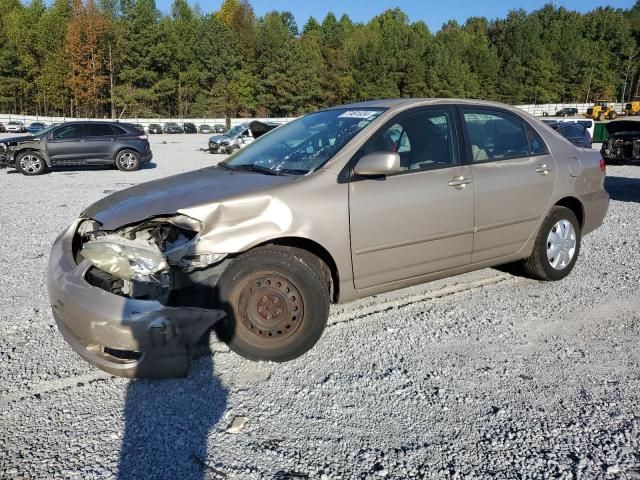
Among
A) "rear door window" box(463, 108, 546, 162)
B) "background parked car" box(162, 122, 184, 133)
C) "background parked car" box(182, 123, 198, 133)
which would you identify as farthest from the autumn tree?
"rear door window" box(463, 108, 546, 162)

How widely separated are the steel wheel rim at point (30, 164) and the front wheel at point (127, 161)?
2.11 meters

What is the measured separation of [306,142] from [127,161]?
13.6 m

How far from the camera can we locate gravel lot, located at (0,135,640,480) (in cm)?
243

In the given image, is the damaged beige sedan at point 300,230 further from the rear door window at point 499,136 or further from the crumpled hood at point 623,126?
the crumpled hood at point 623,126

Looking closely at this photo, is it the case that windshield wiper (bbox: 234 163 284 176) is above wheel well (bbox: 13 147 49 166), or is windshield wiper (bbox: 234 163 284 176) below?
below

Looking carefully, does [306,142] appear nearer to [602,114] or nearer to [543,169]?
[543,169]

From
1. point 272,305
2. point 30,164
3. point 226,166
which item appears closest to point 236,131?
point 30,164

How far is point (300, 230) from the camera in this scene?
3.36m

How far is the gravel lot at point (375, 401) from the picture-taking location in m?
2.43

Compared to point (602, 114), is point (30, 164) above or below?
below

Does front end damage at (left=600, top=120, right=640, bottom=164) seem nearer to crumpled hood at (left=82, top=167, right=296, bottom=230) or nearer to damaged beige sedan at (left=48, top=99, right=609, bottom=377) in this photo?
damaged beige sedan at (left=48, top=99, right=609, bottom=377)

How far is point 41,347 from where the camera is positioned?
3.65 m

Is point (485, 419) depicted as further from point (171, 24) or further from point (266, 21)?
point (266, 21)

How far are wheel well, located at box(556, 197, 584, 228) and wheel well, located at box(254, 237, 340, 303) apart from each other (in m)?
2.44
